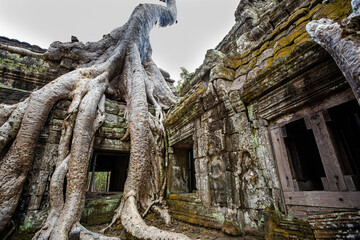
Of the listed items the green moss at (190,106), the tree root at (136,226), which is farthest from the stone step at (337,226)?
the green moss at (190,106)

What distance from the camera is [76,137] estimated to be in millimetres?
3396

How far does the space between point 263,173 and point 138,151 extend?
256cm

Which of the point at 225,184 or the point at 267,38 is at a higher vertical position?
the point at 267,38

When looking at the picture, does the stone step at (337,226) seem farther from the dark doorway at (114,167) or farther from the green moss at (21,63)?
the green moss at (21,63)

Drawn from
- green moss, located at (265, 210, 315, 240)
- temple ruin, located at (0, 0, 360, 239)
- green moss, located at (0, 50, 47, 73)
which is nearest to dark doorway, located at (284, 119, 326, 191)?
temple ruin, located at (0, 0, 360, 239)

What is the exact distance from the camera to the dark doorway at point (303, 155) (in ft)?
6.13

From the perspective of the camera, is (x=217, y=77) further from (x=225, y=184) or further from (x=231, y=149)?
(x=225, y=184)

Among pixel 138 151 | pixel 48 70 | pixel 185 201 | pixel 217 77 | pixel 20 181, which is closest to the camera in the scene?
pixel 217 77

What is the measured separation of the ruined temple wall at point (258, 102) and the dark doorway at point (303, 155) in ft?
0.59

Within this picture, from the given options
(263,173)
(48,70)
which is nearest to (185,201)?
(263,173)

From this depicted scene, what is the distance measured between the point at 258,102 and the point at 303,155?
4.55 feet

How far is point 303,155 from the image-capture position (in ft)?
A: 8.88

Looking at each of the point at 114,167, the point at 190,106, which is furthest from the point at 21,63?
the point at 114,167

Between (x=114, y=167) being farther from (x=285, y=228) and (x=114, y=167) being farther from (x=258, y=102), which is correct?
(x=285, y=228)
